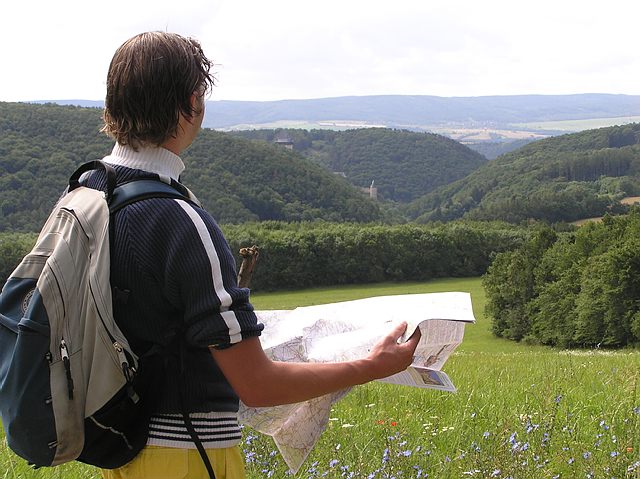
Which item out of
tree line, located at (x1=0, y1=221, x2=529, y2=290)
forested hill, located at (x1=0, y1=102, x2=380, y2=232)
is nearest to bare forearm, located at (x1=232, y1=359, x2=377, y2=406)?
tree line, located at (x1=0, y1=221, x2=529, y2=290)

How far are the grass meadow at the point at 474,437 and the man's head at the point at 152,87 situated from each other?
5.91ft

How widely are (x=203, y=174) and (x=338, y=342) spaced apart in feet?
338

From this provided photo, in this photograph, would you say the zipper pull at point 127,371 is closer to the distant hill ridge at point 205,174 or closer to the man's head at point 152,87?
the man's head at point 152,87

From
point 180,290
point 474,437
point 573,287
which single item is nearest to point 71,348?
point 180,290

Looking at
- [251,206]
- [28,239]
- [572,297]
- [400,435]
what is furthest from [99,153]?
[400,435]

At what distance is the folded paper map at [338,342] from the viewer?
2.23 m

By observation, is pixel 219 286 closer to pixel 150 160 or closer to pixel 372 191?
pixel 150 160

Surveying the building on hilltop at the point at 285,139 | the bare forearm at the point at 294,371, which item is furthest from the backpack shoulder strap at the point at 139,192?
the building on hilltop at the point at 285,139

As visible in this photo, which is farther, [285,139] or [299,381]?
[285,139]

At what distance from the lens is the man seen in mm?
1779

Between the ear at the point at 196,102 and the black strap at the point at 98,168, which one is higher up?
the ear at the point at 196,102

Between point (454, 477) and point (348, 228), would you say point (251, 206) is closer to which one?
point (348, 228)

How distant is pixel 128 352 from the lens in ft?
6.00

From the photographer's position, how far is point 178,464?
1914 millimetres
